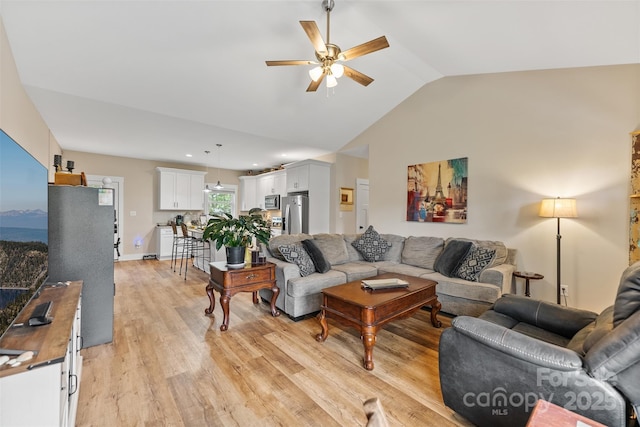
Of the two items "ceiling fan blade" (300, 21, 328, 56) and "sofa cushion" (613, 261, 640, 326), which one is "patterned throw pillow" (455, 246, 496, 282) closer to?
"sofa cushion" (613, 261, 640, 326)

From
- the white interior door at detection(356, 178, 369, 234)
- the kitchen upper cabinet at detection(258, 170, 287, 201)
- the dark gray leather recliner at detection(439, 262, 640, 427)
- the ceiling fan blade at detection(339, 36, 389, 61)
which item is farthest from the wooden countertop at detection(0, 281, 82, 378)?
the kitchen upper cabinet at detection(258, 170, 287, 201)

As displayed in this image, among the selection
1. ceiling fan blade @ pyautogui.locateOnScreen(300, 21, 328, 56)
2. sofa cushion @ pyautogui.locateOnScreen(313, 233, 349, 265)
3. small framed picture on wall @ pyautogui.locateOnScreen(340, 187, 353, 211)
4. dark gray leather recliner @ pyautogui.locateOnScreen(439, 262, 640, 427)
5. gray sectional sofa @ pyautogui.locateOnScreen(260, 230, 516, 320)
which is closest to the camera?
dark gray leather recliner @ pyautogui.locateOnScreen(439, 262, 640, 427)

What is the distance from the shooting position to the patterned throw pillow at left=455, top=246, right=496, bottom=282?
3.09 metres

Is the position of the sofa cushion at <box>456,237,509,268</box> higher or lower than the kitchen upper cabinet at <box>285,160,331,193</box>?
lower

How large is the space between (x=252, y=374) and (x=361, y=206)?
4862 mm

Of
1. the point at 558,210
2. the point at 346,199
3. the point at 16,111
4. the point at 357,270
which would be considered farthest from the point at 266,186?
the point at 558,210

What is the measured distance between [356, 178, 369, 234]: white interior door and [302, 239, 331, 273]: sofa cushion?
313 cm

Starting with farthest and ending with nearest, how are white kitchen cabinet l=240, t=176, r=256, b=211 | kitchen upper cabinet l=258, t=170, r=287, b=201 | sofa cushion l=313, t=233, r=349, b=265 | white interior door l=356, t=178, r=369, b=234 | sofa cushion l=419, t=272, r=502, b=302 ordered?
white kitchen cabinet l=240, t=176, r=256, b=211 < kitchen upper cabinet l=258, t=170, r=287, b=201 < white interior door l=356, t=178, r=369, b=234 < sofa cushion l=313, t=233, r=349, b=265 < sofa cushion l=419, t=272, r=502, b=302

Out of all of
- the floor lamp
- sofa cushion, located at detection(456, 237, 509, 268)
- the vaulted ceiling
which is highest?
the vaulted ceiling

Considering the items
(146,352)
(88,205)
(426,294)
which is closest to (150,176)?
(88,205)

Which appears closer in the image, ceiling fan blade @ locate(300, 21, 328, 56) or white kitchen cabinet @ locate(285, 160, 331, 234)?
ceiling fan blade @ locate(300, 21, 328, 56)

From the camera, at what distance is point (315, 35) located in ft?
7.13

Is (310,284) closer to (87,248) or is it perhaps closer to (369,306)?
(369,306)

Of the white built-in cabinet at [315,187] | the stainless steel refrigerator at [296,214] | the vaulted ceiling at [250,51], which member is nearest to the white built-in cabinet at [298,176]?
the white built-in cabinet at [315,187]
